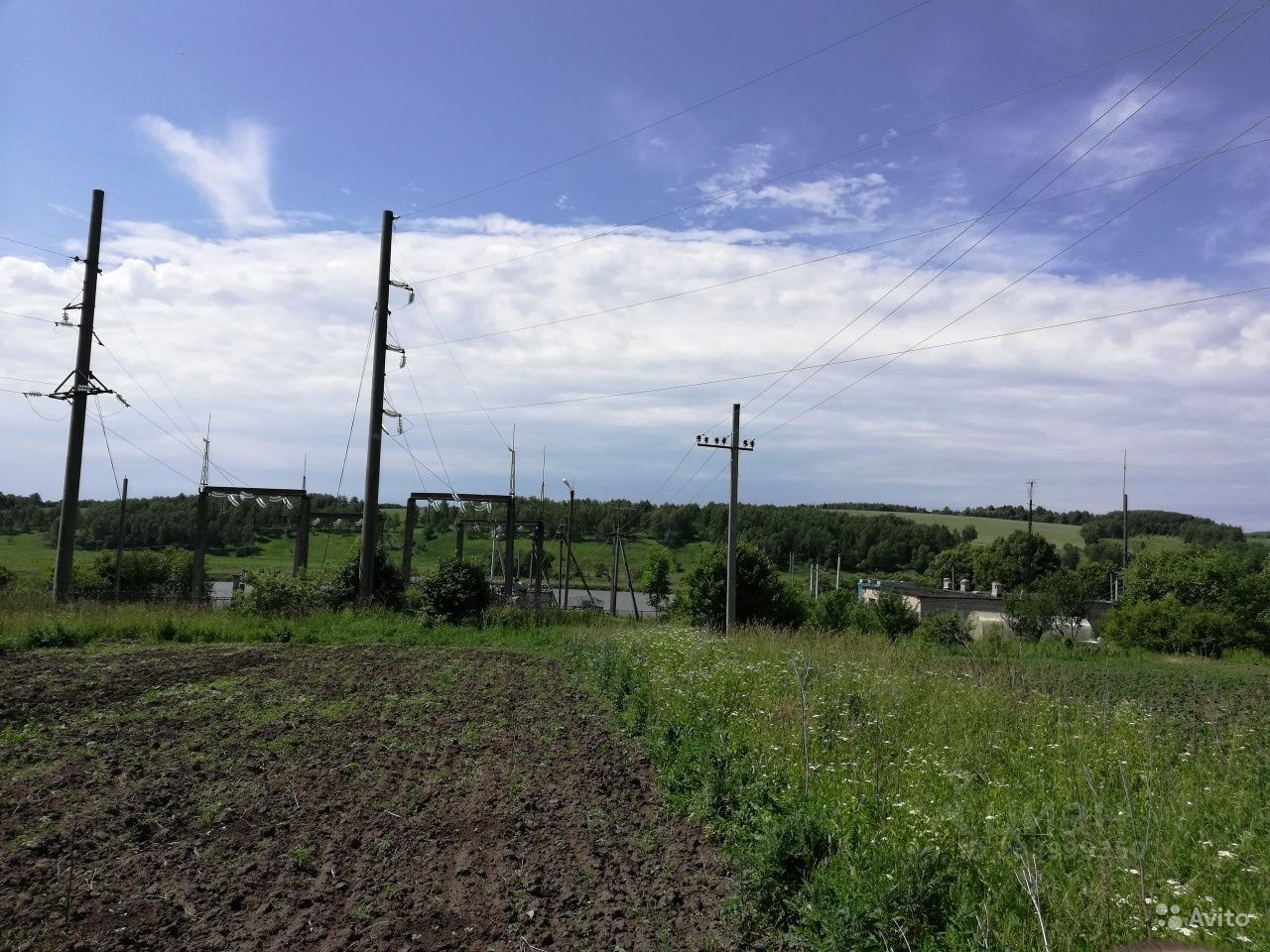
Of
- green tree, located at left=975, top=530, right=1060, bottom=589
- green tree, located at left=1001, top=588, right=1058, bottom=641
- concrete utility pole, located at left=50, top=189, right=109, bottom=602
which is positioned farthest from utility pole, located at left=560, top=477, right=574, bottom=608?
green tree, located at left=975, top=530, right=1060, bottom=589

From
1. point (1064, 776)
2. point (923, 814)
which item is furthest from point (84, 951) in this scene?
point (1064, 776)

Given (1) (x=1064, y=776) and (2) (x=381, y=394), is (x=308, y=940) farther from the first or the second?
(2) (x=381, y=394)

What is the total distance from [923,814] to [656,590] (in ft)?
201

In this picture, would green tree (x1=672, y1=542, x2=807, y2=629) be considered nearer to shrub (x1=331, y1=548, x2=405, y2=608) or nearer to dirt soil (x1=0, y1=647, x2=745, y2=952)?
shrub (x1=331, y1=548, x2=405, y2=608)

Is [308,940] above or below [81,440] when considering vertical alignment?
below

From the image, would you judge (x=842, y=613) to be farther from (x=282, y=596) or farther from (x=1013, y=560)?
(x=1013, y=560)

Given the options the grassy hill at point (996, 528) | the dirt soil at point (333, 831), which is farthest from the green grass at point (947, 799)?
the grassy hill at point (996, 528)

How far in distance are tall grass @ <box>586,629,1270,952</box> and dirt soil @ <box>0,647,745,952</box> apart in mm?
541

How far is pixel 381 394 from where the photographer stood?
78.9ft

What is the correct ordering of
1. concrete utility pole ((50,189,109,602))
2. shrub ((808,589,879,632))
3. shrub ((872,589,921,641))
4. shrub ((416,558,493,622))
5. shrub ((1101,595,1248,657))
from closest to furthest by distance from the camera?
concrete utility pole ((50,189,109,602)) < shrub ((416,558,493,622)) < shrub ((872,589,921,641)) < shrub ((808,589,879,632)) < shrub ((1101,595,1248,657))

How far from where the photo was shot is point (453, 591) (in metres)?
23.4

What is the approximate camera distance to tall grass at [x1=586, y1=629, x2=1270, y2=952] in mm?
4148

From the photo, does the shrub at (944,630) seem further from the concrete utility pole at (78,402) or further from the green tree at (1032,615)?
the concrete utility pole at (78,402)

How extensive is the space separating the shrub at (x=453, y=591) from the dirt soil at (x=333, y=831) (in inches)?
464
